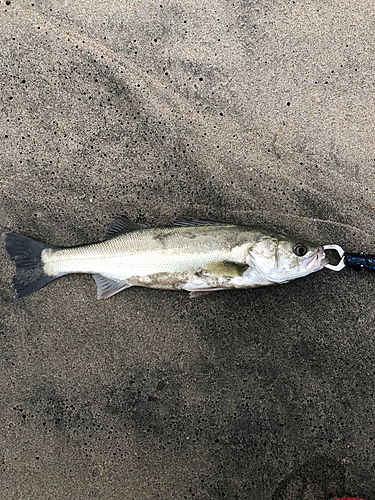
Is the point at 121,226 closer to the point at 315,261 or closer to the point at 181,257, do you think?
the point at 181,257

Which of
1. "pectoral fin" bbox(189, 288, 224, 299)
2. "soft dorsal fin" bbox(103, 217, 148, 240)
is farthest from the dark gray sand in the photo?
"soft dorsal fin" bbox(103, 217, 148, 240)

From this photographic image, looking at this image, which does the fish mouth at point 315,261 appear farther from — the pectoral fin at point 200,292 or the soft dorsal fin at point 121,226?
the soft dorsal fin at point 121,226

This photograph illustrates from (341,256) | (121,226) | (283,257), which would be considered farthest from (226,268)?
(341,256)

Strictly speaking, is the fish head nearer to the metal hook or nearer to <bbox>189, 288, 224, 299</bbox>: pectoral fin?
the metal hook

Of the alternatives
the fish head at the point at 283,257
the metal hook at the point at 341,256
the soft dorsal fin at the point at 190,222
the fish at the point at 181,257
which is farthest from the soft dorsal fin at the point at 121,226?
the metal hook at the point at 341,256

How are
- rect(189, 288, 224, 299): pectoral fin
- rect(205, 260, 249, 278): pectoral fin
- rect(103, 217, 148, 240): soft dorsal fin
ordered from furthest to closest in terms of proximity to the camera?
rect(103, 217, 148, 240): soft dorsal fin
rect(189, 288, 224, 299): pectoral fin
rect(205, 260, 249, 278): pectoral fin

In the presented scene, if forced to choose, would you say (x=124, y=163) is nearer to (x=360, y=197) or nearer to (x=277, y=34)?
(x=277, y=34)

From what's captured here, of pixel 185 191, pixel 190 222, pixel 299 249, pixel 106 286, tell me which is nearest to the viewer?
pixel 299 249
